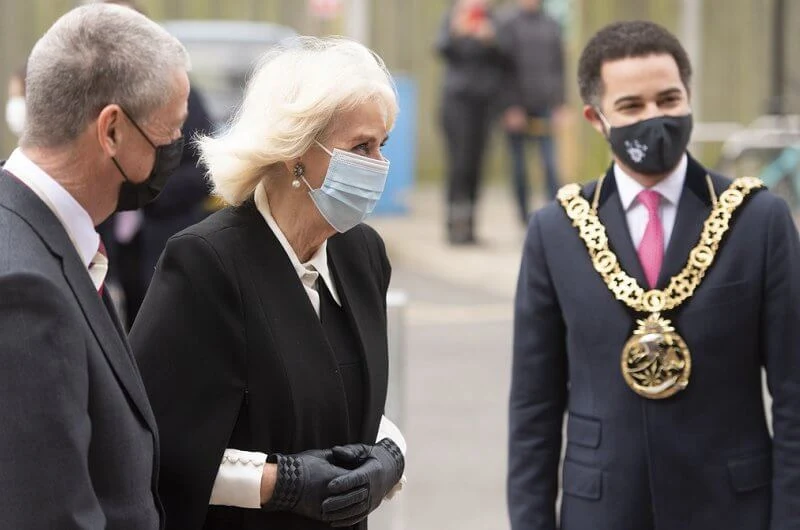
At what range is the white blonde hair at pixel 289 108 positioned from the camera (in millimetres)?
2846

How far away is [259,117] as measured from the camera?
9.46 ft

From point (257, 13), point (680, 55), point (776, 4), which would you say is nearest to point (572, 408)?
point (680, 55)

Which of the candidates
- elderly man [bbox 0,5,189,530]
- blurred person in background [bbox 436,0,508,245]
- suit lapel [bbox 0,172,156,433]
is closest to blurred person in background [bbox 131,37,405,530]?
elderly man [bbox 0,5,189,530]

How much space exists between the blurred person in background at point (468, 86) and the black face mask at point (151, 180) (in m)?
9.87

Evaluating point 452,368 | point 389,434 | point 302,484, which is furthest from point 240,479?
point 452,368

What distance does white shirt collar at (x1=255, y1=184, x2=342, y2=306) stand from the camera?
9.48 ft

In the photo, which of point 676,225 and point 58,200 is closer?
point 58,200

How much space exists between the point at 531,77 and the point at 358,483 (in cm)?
1045

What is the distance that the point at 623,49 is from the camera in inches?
132

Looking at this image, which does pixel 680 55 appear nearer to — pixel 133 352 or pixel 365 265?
pixel 365 265

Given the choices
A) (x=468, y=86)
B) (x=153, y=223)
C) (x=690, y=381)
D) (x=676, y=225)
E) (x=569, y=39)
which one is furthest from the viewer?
(x=569, y=39)

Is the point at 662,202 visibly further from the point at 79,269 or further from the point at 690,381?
the point at 79,269

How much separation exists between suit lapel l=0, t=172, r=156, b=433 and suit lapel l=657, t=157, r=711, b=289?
136cm

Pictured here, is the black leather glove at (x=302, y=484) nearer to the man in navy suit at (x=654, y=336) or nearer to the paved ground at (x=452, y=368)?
the man in navy suit at (x=654, y=336)
